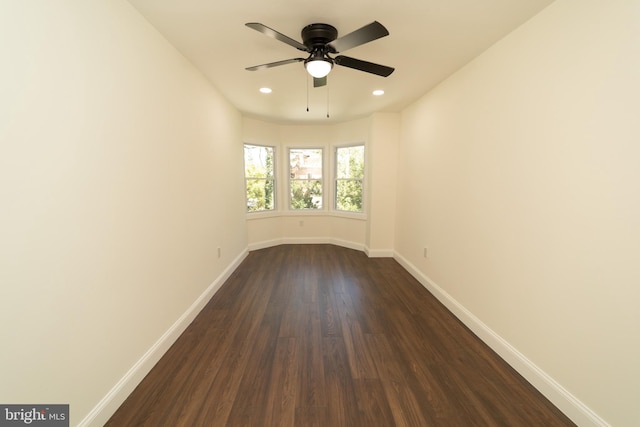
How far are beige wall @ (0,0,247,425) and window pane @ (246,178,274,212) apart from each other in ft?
7.85

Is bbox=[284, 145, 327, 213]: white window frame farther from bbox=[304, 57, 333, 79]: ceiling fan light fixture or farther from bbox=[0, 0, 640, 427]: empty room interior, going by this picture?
bbox=[304, 57, 333, 79]: ceiling fan light fixture

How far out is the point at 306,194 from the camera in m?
5.20

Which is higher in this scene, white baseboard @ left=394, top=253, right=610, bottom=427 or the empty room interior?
the empty room interior

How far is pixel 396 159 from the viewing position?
412 cm

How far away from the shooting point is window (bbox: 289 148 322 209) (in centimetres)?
509

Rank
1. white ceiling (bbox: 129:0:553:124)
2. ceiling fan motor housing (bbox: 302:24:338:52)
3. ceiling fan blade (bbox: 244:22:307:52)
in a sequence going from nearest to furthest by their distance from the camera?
ceiling fan blade (bbox: 244:22:307:52)
white ceiling (bbox: 129:0:553:124)
ceiling fan motor housing (bbox: 302:24:338:52)

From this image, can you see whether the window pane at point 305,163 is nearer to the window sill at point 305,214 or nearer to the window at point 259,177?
the window at point 259,177

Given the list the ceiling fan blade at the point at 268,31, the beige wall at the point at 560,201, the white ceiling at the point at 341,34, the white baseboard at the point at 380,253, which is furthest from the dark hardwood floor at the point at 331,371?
the white ceiling at the point at 341,34

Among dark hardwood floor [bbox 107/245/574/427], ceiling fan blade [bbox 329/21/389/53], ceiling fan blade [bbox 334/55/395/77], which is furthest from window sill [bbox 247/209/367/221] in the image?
ceiling fan blade [bbox 329/21/389/53]

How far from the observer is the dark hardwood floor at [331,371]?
1.41 meters

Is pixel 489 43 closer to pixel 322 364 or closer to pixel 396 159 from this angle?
pixel 396 159

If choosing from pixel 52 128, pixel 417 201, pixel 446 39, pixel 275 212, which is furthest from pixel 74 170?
pixel 275 212

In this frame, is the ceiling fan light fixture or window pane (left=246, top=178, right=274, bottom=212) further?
window pane (left=246, top=178, right=274, bottom=212)

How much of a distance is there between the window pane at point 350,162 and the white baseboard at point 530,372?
273cm
